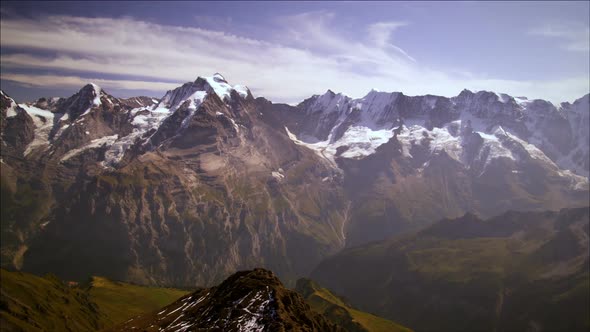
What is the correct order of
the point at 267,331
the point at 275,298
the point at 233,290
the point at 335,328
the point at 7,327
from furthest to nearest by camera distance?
the point at 7,327 < the point at 335,328 < the point at 233,290 < the point at 275,298 < the point at 267,331

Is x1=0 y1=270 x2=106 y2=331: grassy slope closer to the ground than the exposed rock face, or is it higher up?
closer to the ground

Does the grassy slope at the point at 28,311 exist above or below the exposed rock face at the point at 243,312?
below

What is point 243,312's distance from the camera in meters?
106

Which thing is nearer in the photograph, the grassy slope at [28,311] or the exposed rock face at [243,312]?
the exposed rock face at [243,312]

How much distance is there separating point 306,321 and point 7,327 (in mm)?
110930

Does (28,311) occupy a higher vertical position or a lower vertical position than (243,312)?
lower

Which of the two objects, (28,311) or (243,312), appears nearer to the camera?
(243,312)

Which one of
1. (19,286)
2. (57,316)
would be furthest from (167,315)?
(19,286)

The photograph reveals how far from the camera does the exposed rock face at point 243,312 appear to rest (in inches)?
4067

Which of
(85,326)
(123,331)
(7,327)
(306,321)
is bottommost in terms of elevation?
(85,326)

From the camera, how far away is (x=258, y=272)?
128 meters

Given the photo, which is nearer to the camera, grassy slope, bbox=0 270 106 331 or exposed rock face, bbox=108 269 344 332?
exposed rock face, bbox=108 269 344 332

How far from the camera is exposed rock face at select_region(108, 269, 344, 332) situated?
339ft

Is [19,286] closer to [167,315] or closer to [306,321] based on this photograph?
[167,315]
